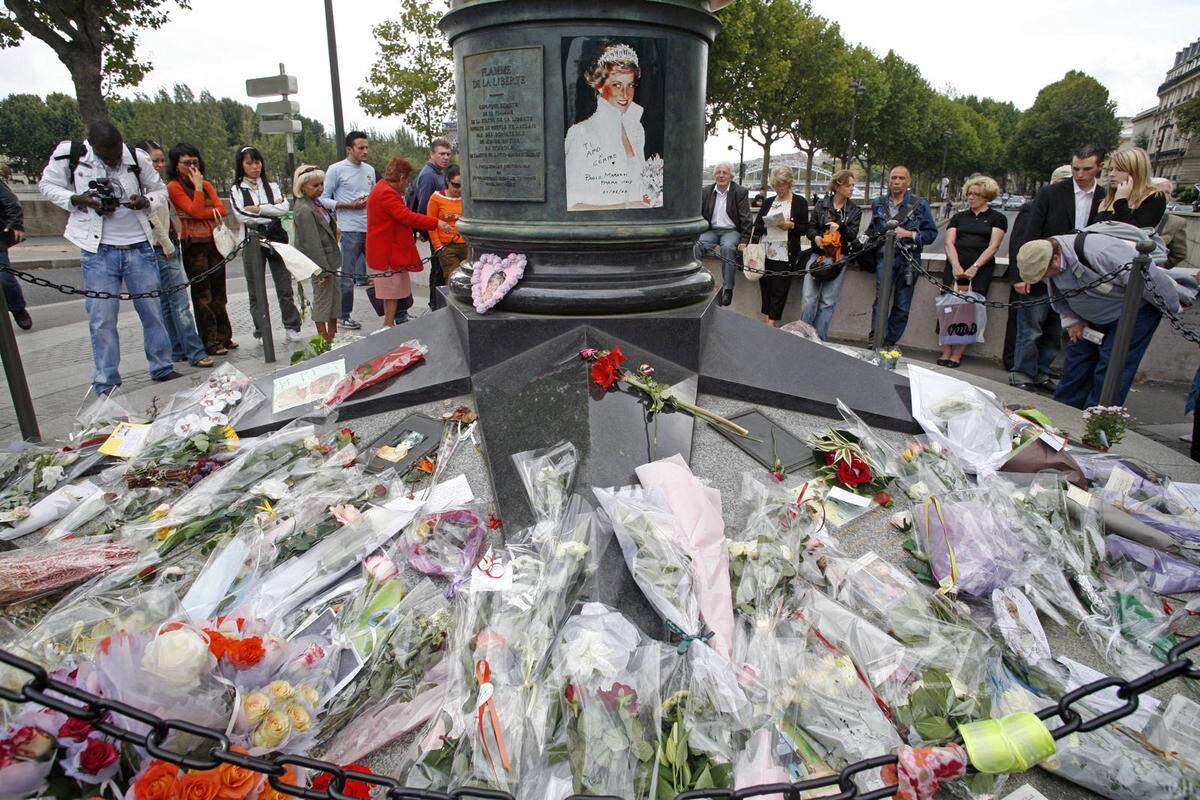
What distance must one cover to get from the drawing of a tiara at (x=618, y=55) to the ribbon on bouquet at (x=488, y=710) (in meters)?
2.70

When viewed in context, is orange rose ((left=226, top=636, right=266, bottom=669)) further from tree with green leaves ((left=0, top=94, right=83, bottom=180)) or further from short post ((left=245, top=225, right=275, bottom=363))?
tree with green leaves ((left=0, top=94, right=83, bottom=180))

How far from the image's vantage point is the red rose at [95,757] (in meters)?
1.60

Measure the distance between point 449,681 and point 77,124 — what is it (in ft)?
195

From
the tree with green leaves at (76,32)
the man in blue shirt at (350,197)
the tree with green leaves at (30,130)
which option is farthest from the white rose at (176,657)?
the tree with green leaves at (30,130)

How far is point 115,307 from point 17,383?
3.87ft

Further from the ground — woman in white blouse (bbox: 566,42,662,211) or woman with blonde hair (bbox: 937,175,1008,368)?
woman in white blouse (bbox: 566,42,662,211)

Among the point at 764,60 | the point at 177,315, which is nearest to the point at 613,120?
the point at 177,315

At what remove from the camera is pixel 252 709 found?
1.73 metres

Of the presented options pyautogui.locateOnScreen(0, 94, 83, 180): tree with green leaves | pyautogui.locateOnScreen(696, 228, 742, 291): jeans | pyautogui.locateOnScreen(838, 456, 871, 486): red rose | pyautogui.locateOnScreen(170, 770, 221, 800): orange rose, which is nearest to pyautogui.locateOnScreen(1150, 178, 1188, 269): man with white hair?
pyautogui.locateOnScreen(696, 228, 742, 291): jeans

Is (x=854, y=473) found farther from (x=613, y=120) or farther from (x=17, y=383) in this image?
(x=17, y=383)

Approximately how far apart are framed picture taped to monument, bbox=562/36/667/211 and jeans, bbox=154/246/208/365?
4756 mm

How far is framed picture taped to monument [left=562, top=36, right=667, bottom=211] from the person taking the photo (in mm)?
3305

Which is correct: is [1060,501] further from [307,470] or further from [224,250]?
[224,250]

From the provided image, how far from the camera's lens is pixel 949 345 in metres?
7.08
